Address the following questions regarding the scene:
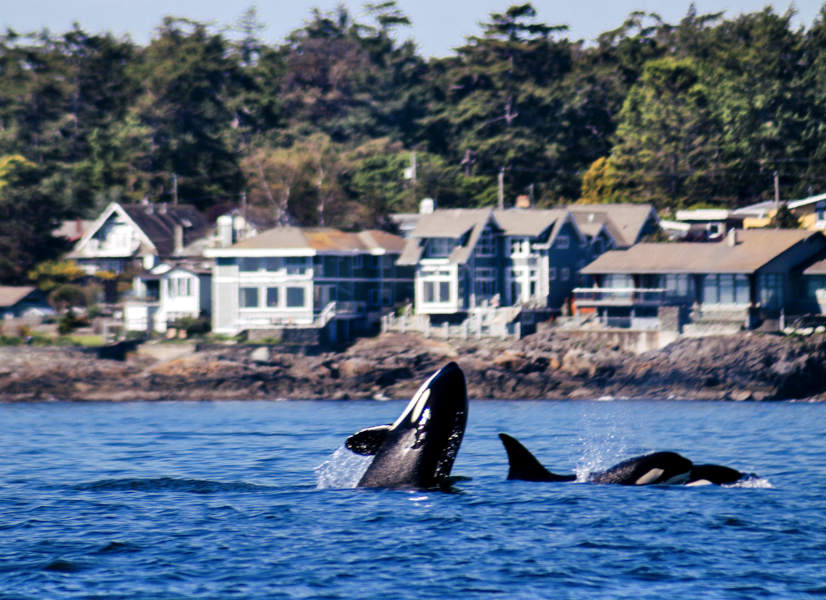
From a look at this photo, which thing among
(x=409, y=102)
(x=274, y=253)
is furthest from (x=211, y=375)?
(x=409, y=102)

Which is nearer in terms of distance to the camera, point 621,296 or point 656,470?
point 656,470

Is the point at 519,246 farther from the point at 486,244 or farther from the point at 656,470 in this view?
the point at 656,470

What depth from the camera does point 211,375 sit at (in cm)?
7706

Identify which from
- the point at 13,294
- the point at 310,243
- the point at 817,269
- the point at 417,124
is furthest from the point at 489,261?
the point at 417,124

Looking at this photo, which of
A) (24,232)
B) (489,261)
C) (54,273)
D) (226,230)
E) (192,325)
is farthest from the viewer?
(54,273)

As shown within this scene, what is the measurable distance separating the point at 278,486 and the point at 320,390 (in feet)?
160

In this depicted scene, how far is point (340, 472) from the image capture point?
28094 millimetres

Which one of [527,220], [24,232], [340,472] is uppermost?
[527,220]

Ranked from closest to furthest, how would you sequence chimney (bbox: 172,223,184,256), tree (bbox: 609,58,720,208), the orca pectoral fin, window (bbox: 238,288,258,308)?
the orca pectoral fin < window (bbox: 238,288,258,308) < chimney (bbox: 172,223,184,256) < tree (bbox: 609,58,720,208)

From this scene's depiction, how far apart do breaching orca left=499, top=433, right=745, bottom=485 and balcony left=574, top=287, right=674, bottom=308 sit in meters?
55.3

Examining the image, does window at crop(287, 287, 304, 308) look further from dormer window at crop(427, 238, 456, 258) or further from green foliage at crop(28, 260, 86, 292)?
green foliage at crop(28, 260, 86, 292)

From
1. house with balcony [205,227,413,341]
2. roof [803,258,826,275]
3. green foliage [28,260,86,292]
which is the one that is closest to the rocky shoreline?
house with balcony [205,227,413,341]

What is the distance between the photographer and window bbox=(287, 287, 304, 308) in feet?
278

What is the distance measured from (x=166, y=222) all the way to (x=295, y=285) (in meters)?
24.3
